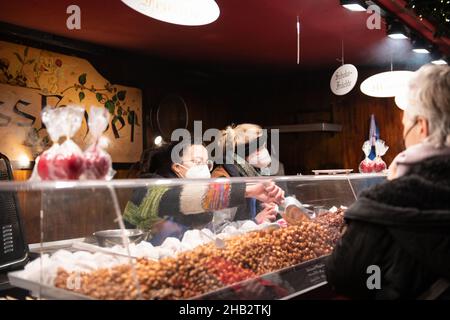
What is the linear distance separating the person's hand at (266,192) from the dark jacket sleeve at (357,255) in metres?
0.89

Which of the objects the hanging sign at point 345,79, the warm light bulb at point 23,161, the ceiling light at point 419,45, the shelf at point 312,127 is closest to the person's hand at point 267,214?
the hanging sign at point 345,79

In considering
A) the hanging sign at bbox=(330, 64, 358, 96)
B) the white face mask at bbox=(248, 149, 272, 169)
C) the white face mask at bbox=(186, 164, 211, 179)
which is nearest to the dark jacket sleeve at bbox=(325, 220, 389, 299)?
the white face mask at bbox=(186, 164, 211, 179)

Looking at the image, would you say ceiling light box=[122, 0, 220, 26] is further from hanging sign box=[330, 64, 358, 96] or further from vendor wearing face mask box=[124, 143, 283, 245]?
hanging sign box=[330, 64, 358, 96]

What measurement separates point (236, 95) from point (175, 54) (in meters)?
2.17

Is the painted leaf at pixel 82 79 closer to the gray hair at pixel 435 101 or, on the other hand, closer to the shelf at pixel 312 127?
the shelf at pixel 312 127

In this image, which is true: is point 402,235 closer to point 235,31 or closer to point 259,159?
point 259,159

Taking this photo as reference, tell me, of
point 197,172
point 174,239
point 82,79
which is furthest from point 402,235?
point 82,79

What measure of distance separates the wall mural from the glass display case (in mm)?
2673

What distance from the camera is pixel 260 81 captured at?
27.0 ft

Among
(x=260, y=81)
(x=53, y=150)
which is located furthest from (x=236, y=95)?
(x=53, y=150)

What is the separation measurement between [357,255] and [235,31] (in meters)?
4.16

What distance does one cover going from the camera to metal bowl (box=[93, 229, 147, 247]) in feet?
6.25

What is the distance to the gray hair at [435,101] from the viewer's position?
1.58 meters

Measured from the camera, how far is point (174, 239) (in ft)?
6.89
